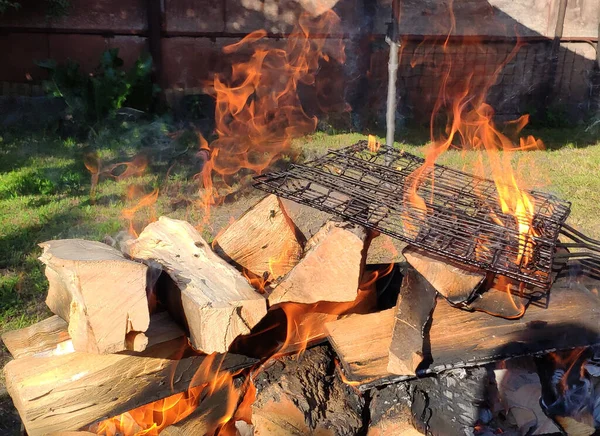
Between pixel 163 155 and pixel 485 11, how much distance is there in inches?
225

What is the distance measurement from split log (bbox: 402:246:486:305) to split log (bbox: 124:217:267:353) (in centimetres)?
63

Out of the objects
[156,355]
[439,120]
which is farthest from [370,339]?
[439,120]

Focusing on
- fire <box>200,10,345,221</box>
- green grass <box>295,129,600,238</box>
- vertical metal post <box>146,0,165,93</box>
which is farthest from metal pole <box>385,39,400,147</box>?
vertical metal post <box>146,0,165,93</box>

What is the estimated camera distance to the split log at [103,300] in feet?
6.59

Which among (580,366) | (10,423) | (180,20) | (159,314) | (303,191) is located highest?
(180,20)

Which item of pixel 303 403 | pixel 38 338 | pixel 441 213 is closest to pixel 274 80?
pixel 441 213

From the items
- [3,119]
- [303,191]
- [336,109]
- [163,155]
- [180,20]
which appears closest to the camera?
[303,191]

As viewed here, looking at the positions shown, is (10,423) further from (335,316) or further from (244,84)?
(244,84)

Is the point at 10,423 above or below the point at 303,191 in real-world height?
below

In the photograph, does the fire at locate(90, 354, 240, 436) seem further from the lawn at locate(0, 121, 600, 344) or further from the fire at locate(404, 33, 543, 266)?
the fire at locate(404, 33, 543, 266)

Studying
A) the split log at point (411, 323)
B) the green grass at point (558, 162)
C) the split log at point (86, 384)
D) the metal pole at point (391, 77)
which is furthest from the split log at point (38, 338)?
the metal pole at point (391, 77)

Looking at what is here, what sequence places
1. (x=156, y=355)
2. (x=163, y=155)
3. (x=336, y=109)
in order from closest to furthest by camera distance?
(x=156, y=355), (x=163, y=155), (x=336, y=109)

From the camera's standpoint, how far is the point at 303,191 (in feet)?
8.37

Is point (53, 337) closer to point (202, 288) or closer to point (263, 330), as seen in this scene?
point (202, 288)
